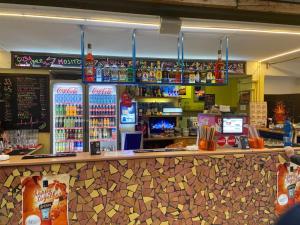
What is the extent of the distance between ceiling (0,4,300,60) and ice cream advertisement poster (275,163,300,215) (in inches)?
83.4

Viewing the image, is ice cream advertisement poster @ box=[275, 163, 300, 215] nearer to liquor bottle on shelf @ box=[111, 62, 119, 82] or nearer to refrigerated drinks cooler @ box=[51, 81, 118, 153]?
liquor bottle on shelf @ box=[111, 62, 119, 82]

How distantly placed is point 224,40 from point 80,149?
3727 millimetres

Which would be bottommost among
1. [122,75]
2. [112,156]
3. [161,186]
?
[161,186]

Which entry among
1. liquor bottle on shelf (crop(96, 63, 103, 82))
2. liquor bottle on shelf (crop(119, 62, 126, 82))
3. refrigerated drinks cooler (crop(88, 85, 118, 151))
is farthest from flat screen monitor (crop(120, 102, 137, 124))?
liquor bottle on shelf (crop(96, 63, 103, 82))

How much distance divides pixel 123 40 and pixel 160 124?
3.06 metres

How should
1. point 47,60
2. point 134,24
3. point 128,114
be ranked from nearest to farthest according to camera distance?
point 134,24
point 47,60
point 128,114

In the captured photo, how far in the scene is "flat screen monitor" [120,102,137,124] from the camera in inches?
263

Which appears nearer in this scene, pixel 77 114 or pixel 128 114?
pixel 77 114

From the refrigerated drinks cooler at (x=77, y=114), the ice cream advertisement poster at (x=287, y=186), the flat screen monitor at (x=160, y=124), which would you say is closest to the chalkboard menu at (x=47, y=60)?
the refrigerated drinks cooler at (x=77, y=114)

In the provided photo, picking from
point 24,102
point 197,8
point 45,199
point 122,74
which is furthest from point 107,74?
point 24,102

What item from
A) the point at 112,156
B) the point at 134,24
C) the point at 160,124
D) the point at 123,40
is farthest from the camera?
the point at 160,124

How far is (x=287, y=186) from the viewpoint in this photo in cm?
375

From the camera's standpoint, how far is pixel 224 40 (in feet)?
16.7

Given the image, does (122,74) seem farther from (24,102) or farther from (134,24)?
(24,102)
